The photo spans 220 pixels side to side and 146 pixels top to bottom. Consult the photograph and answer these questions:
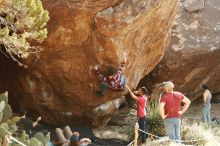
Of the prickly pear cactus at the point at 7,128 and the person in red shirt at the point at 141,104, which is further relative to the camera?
the person in red shirt at the point at 141,104

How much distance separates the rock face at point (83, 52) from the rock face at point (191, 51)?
5.79 ft

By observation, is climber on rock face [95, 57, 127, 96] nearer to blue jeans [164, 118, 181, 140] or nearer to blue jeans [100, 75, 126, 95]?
blue jeans [100, 75, 126, 95]

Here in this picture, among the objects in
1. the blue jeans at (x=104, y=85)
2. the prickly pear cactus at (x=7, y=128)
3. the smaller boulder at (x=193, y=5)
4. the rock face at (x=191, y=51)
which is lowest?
the prickly pear cactus at (x=7, y=128)

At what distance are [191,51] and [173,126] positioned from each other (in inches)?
246

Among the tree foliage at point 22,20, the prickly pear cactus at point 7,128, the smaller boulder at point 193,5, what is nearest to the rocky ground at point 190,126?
the smaller boulder at point 193,5

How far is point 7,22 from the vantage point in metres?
10.3

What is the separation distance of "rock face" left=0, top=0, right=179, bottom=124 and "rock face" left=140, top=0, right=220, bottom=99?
5.79 ft

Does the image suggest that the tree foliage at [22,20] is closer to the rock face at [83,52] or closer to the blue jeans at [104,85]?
the rock face at [83,52]

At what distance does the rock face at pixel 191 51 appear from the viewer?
55.8 feet

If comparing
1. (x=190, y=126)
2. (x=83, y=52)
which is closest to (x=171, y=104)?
(x=83, y=52)

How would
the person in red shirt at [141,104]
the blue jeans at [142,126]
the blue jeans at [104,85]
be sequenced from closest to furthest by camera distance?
the person in red shirt at [141,104] < the blue jeans at [142,126] < the blue jeans at [104,85]

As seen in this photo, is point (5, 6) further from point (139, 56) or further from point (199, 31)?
point (199, 31)

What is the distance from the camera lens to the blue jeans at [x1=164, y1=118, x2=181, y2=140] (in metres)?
11.0

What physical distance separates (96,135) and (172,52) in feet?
13.3
